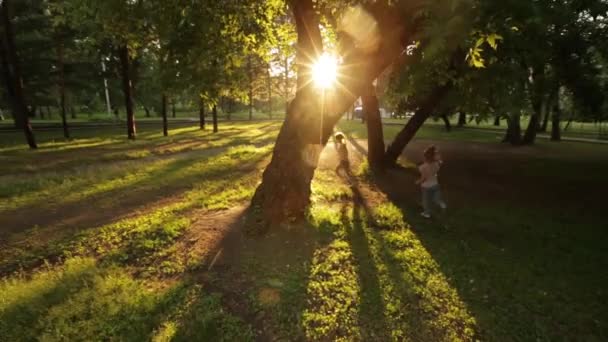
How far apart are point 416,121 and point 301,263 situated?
9.86m

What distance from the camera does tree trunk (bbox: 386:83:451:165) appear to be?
474 inches

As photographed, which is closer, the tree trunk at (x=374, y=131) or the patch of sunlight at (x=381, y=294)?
the patch of sunlight at (x=381, y=294)

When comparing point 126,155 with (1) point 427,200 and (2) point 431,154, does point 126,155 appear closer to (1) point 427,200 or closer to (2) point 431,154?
(1) point 427,200

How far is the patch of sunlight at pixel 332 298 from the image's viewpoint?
153 inches

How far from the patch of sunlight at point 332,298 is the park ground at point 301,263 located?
0.07 ft

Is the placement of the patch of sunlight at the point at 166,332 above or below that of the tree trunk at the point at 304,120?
below

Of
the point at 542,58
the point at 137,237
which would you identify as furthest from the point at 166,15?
the point at 542,58

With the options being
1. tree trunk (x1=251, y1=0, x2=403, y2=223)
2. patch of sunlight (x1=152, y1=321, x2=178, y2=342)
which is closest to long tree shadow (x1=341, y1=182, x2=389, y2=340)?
tree trunk (x1=251, y1=0, x2=403, y2=223)

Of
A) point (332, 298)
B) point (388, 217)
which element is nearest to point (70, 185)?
point (332, 298)

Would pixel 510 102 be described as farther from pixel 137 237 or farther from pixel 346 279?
pixel 137 237

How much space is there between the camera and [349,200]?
9188mm

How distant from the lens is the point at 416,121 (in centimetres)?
1304

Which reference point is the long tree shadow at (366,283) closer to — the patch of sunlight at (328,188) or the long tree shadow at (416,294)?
the long tree shadow at (416,294)

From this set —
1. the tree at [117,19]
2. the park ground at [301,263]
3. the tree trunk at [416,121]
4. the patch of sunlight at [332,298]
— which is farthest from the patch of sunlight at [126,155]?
the patch of sunlight at [332,298]
